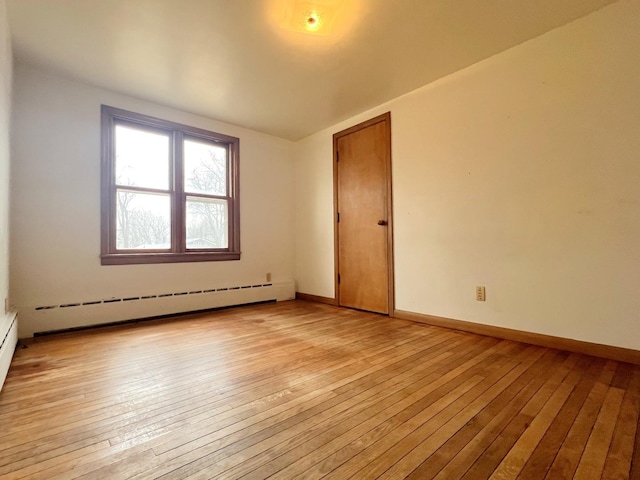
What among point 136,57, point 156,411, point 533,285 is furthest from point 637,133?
point 136,57

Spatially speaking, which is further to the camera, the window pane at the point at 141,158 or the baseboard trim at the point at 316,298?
the baseboard trim at the point at 316,298

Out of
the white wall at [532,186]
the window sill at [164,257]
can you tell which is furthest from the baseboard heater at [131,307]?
the white wall at [532,186]

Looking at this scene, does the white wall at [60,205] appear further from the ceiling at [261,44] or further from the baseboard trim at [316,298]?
the baseboard trim at [316,298]

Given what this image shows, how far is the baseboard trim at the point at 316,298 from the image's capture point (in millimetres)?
3815

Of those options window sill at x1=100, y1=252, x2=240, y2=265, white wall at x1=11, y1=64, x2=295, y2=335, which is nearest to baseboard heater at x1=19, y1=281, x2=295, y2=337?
white wall at x1=11, y1=64, x2=295, y2=335

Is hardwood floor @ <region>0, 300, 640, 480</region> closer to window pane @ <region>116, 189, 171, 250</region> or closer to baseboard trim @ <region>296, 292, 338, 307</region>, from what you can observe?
window pane @ <region>116, 189, 171, 250</region>

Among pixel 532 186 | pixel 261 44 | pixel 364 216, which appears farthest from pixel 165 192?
pixel 532 186

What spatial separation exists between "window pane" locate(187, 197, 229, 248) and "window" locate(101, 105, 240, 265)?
0.01 m

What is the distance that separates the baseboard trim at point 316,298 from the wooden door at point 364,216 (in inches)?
4.4

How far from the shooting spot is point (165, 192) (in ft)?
10.7

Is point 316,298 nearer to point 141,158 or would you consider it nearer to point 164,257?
point 164,257

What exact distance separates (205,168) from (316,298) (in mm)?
2225

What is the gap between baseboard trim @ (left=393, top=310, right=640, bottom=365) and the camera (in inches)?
72.3

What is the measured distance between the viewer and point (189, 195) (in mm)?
3443
